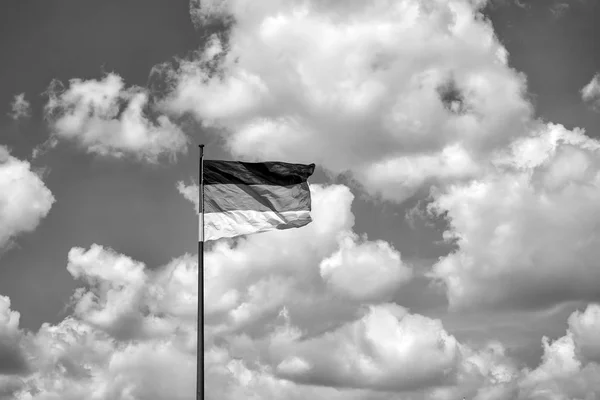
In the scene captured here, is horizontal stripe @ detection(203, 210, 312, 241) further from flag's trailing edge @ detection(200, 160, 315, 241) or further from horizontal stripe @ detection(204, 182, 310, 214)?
horizontal stripe @ detection(204, 182, 310, 214)

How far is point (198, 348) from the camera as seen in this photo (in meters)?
32.3

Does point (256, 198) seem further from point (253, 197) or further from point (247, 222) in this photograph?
point (247, 222)

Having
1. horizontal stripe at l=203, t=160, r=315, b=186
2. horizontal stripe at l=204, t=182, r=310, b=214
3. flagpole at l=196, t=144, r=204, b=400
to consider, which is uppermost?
horizontal stripe at l=203, t=160, r=315, b=186

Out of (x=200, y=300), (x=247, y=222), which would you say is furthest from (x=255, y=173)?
(x=200, y=300)

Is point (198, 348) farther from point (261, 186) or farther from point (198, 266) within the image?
Answer: point (261, 186)

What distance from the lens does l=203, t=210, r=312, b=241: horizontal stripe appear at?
122 ft

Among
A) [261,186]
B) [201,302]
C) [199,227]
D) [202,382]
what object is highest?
[261,186]

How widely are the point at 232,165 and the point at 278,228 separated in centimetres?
410

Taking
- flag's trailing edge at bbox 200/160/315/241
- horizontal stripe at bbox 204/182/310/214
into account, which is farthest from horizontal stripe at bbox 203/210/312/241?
horizontal stripe at bbox 204/182/310/214

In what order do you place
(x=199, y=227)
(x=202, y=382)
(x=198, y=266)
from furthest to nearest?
(x=199, y=227), (x=198, y=266), (x=202, y=382)

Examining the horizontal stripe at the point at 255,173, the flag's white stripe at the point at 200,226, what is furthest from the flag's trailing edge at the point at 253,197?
the flag's white stripe at the point at 200,226

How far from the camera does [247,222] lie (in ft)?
126

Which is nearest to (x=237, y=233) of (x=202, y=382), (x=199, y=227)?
(x=199, y=227)

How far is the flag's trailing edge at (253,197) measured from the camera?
123 feet
